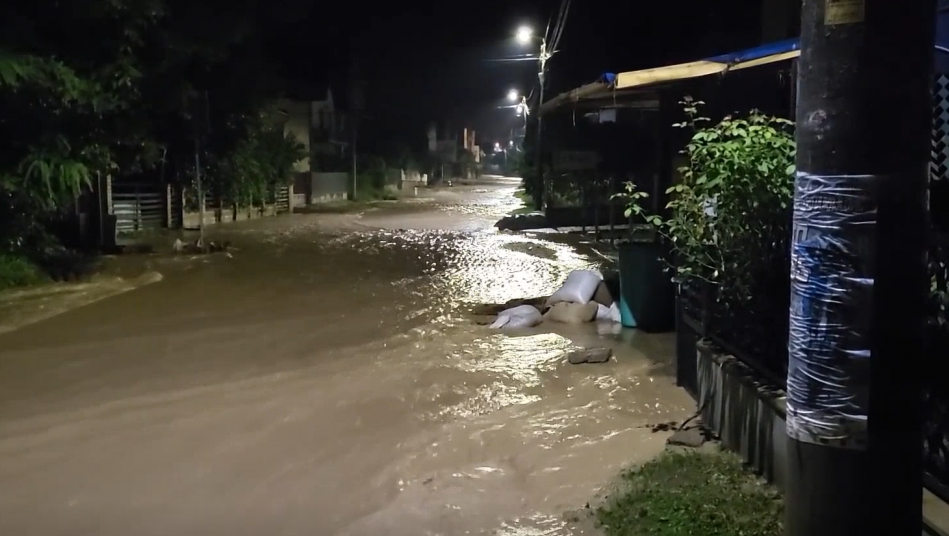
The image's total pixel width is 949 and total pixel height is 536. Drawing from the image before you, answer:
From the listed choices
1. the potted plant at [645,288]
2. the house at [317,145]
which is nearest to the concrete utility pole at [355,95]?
the house at [317,145]

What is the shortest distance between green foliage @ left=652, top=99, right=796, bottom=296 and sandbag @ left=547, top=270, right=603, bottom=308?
4321 mm

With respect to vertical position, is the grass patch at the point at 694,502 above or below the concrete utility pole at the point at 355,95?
below

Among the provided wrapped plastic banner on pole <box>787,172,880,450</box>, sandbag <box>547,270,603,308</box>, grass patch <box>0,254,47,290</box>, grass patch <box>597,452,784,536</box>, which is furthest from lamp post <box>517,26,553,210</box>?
wrapped plastic banner on pole <box>787,172,880,450</box>

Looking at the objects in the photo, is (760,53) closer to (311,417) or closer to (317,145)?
(311,417)

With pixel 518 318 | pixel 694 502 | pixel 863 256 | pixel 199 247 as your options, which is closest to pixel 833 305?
pixel 863 256

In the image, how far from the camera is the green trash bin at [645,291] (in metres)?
9.09

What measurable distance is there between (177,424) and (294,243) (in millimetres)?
13317

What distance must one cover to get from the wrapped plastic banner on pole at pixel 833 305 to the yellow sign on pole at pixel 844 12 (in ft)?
1.37

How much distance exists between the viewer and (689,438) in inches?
219

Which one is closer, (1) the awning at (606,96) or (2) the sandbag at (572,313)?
(1) the awning at (606,96)

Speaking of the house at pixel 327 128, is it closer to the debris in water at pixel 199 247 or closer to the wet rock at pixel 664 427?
the debris in water at pixel 199 247

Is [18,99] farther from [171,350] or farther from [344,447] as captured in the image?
[344,447]

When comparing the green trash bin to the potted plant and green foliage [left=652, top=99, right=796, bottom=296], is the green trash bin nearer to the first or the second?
the potted plant

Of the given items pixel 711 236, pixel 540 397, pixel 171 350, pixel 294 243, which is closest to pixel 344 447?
pixel 540 397
